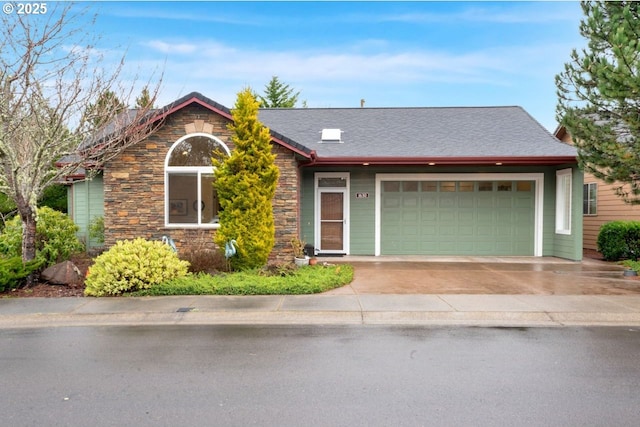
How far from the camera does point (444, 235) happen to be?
14.0m

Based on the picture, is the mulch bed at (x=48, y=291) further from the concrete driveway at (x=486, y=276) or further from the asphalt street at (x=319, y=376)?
the concrete driveway at (x=486, y=276)

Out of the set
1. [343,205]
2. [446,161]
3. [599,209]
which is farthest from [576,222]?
[343,205]

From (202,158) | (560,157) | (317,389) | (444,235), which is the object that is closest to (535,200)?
(560,157)

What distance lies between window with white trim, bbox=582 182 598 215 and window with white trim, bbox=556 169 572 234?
12.4 ft

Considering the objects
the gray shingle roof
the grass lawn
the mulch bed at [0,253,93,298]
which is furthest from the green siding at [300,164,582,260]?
the mulch bed at [0,253,93,298]

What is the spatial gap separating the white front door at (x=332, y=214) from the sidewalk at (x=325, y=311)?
6318mm

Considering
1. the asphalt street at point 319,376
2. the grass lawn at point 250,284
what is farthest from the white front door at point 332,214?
the asphalt street at point 319,376

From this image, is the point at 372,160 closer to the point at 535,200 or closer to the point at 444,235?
the point at 444,235

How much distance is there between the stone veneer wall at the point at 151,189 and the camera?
436 inches

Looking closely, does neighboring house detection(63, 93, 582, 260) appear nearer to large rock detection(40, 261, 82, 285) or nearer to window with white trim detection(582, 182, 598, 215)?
large rock detection(40, 261, 82, 285)

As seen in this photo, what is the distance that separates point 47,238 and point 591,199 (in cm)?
1835

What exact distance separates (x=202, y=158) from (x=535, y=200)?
10.4 metres

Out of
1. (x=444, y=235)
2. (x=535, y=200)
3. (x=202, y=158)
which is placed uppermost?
(x=202, y=158)

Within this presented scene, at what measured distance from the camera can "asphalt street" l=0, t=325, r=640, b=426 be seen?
3.60 meters
